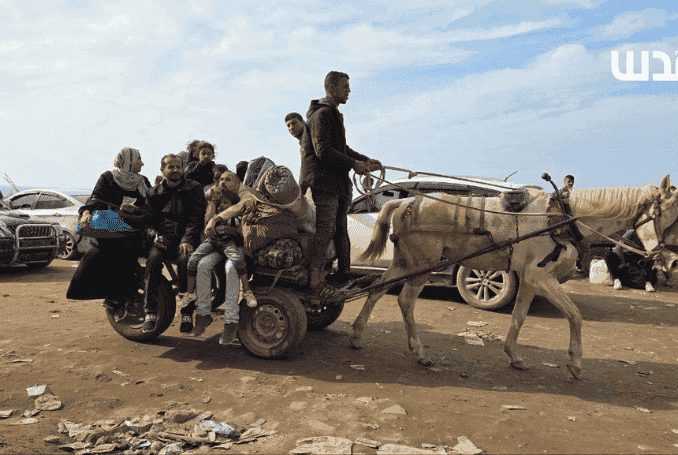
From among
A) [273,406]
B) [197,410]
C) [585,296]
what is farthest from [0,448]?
[585,296]

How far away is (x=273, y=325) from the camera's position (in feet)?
16.9

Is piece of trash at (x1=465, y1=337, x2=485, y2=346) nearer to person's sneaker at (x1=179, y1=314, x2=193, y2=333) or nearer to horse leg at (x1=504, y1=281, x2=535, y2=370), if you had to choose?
horse leg at (x1=504, y1=281, x2=535, y2=370)

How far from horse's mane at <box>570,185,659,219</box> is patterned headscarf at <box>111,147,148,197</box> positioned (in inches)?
186

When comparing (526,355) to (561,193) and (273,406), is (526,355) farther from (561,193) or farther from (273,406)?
(273,406)

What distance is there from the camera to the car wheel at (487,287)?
310 inches

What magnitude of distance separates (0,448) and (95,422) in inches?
24.2

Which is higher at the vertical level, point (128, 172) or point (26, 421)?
point (128, 172)

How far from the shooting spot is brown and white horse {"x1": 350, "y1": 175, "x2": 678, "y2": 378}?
4879mm

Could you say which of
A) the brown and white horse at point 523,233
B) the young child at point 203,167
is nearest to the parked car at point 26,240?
the young child at point 203,167

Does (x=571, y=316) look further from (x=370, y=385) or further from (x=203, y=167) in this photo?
(x=203, y=167)

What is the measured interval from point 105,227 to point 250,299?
1.84 meters

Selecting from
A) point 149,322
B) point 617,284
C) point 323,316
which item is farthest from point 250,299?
point 617,284

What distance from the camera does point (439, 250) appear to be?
534 cm

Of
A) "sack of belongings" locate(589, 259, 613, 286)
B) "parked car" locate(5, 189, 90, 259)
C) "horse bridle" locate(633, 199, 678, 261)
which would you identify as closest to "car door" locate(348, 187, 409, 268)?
"horse bridle" locate(633, 199, 678, 261)
